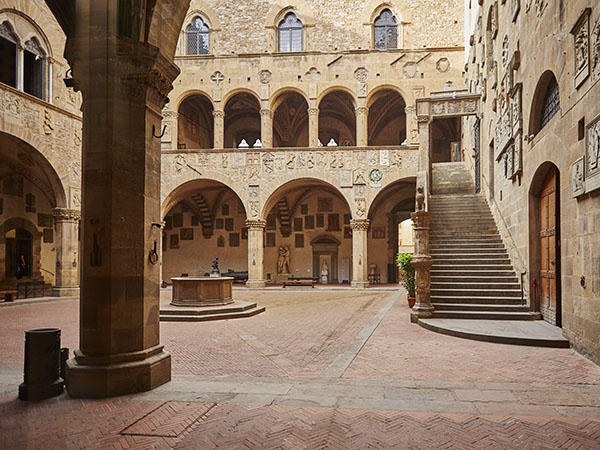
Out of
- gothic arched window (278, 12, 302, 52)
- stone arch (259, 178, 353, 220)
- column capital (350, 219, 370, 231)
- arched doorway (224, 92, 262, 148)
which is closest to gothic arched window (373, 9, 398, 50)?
gothic arched window (278, 12, 302, 52)

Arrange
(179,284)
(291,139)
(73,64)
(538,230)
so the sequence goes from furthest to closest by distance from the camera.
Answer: (291,139), (179,284), (538,230), (73,64)

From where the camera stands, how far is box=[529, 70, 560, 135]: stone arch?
8.50 m

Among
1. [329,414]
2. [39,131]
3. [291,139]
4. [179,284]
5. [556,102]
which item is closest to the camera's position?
[329,414]

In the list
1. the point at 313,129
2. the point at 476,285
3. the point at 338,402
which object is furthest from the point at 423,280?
the point at 313,129

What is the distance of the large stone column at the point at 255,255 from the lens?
2167cm

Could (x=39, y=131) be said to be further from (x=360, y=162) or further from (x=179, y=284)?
(x=360, y=162)

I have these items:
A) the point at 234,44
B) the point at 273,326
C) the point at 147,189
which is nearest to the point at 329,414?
the point at 147,189

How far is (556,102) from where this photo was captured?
8.23 meters

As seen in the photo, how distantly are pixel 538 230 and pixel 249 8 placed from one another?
18.7 m

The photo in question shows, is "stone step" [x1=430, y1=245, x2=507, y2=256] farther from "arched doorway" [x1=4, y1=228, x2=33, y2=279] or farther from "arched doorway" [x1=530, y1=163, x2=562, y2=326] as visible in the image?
"arched doorway" [x1=4, y1=228, x2=33, y2=279]

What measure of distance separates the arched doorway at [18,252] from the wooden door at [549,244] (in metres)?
19.6

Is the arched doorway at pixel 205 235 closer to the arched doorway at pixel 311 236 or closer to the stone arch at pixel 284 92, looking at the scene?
the arched doorway at pixel 311 236

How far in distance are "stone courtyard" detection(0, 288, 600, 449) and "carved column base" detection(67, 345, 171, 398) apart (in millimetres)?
132

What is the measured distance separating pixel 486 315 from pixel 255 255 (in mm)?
13214
